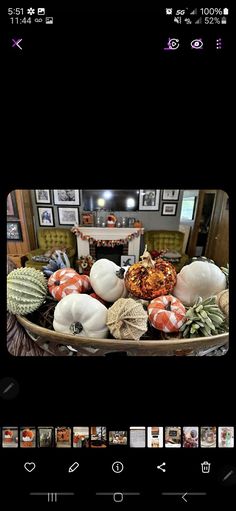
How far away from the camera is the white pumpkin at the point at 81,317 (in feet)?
1.57

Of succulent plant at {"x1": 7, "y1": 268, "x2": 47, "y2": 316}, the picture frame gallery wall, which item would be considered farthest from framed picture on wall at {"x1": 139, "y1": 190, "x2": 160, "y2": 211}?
succulent plant at {"x1": 7, "y1": 268, "x2": 47, "y2": 316}

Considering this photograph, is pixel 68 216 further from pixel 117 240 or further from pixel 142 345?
pixel 142 345

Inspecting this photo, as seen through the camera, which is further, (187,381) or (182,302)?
(182,302)

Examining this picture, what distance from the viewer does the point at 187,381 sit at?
0.43m

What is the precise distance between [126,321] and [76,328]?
3.2 inches

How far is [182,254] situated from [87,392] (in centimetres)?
25

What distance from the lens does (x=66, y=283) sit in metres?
0.56

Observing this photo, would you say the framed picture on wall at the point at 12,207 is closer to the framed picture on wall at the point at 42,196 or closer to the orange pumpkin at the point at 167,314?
the framed picture on wall at the point at 42,196
